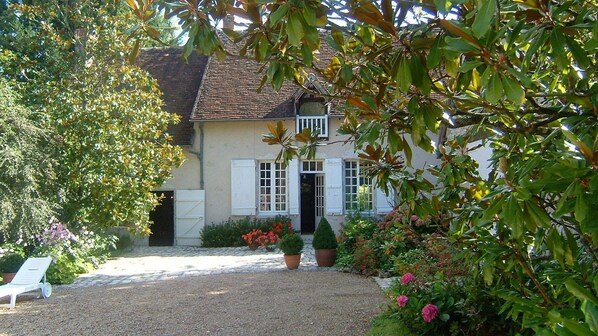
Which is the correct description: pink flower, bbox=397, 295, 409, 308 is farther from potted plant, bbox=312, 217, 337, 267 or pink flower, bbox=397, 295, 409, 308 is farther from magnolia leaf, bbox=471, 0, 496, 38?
potted plant, bbox=312, 217, 337, 267

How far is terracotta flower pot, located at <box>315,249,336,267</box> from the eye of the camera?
472 inches

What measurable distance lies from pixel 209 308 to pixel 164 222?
10195mm

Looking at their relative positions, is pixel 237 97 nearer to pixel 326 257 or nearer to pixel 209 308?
pixel 326 257

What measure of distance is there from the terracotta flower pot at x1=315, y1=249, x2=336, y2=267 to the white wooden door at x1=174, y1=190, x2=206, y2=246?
629 cm

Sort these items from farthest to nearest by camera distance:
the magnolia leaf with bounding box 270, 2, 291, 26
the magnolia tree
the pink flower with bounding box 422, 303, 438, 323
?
the pink flower with bounding box 422, 303, 438, 323, the magnolia leaf with bounding box 270, 2, 291, 26, the magnolia tree

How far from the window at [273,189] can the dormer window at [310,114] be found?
5.28 feet

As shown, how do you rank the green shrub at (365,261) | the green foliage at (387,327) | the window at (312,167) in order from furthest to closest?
the window at (312,167), the green shrub at (365,261), the green foliage at (387,327)

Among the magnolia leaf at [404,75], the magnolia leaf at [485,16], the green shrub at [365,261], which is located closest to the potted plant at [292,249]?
the green shrub at [365,261]

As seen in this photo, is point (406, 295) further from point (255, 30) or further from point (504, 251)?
point (255, 30)

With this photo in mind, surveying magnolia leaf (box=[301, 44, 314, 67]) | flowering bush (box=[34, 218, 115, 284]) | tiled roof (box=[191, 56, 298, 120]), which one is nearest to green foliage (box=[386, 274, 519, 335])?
magnolia leaf (box=[301, 44, 314, 67])

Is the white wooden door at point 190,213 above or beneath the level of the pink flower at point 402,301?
above

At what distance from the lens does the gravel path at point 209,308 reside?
7027mm

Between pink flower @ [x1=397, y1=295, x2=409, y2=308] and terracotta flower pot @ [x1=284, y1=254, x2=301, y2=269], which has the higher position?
pink flower @ [x1=397, y1=295, x2=409, y2=308]

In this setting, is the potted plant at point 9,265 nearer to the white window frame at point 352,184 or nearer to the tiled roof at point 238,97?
the tiled roof at point 238,97
